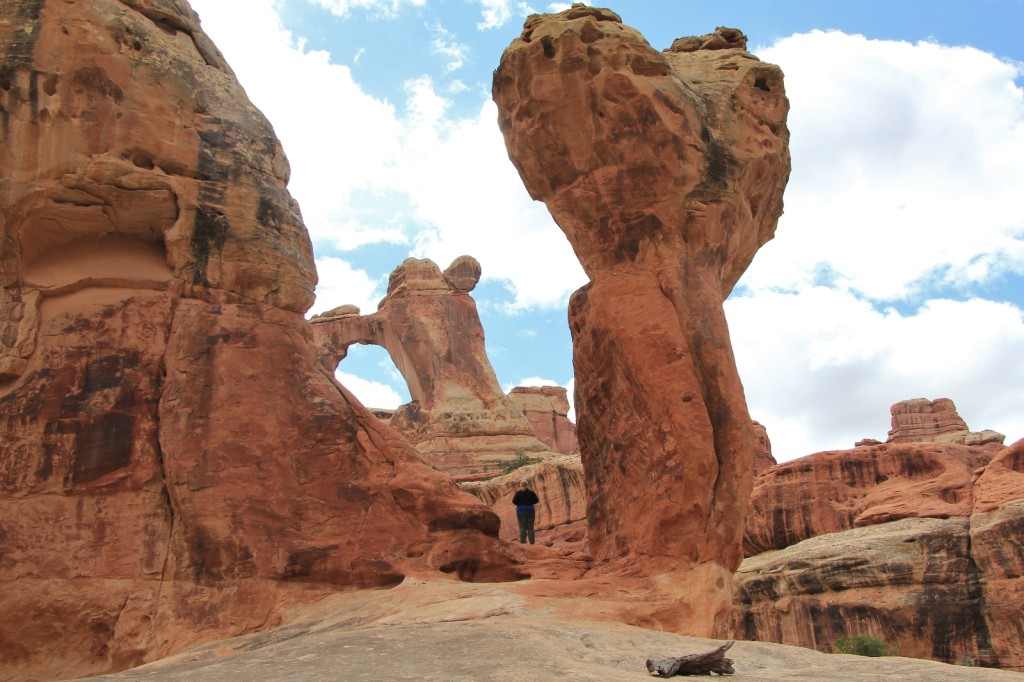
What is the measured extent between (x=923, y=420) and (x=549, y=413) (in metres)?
28.4

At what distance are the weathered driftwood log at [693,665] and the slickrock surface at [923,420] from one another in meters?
62.2

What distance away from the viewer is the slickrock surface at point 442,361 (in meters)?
37.7

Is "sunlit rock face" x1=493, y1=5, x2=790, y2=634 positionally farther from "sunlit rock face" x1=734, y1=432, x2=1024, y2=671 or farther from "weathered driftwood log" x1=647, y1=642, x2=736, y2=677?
"sunlit rock face" x1=734, y1=432, x2=1024, y2=671

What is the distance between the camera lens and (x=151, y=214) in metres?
11.2

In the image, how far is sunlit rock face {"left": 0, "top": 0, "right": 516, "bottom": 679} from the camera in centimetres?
952

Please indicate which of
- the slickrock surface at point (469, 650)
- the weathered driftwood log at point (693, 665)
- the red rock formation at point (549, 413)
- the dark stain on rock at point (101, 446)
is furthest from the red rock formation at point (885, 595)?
the red rock formation at point (549, 413)

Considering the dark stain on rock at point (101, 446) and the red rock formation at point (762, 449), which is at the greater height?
the red rock formation at point (762, 449)

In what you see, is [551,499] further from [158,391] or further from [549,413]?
[549,413]

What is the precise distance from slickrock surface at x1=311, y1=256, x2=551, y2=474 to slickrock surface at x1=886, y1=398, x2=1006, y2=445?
35.5m

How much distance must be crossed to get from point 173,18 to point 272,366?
4.97 metres

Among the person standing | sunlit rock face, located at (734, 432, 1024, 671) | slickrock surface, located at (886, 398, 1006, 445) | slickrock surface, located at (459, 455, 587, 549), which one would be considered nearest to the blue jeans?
the person standing

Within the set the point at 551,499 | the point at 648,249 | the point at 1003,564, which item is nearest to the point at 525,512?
the point at 648,249

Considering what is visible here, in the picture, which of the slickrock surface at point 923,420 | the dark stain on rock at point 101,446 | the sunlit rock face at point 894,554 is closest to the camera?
the dark stain on rock at point 101,446

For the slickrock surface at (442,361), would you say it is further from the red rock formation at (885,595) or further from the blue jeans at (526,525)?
the blue jeans at (526,525)
